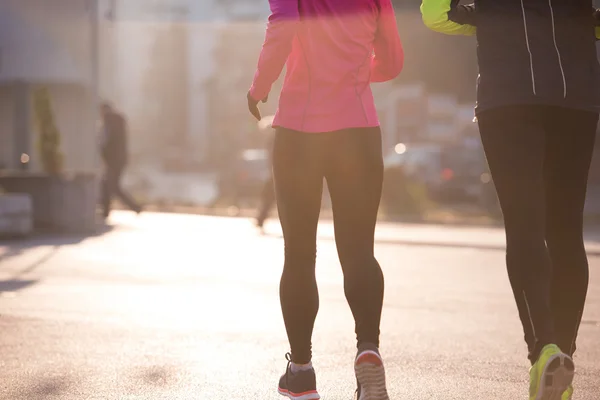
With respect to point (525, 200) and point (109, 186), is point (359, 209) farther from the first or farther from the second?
point (109, 186)

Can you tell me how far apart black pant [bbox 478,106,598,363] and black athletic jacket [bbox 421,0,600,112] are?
0.06 meters

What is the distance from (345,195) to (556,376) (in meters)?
1.03

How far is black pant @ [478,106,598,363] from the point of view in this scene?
4199 mm

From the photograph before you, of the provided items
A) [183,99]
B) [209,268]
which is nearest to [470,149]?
[209,268]

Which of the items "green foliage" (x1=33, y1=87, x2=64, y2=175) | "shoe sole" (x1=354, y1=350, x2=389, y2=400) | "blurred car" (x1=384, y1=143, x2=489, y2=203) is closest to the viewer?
"shoe sole" (x1=354, y1=350, x2=389, y2=400)

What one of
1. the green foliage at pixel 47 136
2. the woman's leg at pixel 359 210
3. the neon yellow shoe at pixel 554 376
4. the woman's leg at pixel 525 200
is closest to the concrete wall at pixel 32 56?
the green foliage at pixel 47 136

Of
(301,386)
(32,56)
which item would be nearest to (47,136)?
(301,386)

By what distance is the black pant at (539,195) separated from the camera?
420 cm

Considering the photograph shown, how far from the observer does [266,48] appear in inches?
169

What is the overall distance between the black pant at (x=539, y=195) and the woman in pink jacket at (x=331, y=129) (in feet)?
1.57

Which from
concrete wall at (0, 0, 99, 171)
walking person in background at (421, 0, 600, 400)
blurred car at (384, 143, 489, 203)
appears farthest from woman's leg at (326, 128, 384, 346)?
concrete wall at (0, 0, 99, 171)

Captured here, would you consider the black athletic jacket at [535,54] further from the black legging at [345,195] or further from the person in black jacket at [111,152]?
the person in black jacket at [111,152]

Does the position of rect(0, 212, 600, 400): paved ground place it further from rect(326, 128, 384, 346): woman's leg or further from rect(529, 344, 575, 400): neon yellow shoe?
rect(529, 344, 575, 400): neon yellow shoe

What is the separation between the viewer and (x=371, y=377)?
417 cm
